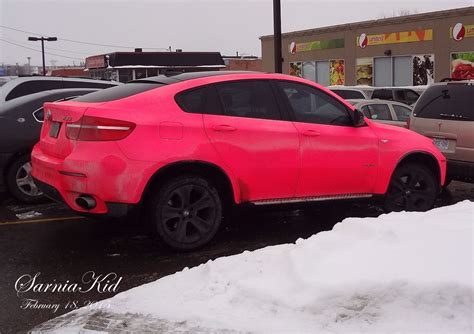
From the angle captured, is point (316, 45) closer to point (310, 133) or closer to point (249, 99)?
point (310, 133)

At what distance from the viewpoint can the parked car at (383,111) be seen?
1119 centimetres

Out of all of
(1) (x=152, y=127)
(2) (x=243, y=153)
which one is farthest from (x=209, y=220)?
(1) (x=152, y=127)

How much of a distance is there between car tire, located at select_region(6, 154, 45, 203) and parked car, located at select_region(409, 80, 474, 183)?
541 centimetres

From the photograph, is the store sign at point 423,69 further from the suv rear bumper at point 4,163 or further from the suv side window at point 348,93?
the suv rear bumper at point 4,163

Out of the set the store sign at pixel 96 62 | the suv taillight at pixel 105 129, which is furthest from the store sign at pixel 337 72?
the suv taillight at pixel 105 129

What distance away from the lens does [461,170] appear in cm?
721

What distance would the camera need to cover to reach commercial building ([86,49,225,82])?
4588 centimetres

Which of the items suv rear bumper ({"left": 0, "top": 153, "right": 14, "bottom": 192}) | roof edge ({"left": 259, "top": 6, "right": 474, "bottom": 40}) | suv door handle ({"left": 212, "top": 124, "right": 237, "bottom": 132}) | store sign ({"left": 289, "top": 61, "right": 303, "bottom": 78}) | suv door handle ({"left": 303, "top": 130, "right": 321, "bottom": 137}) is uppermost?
roof edge ({"left": 259, "top": 6, "right": 474, "bottom": 40})

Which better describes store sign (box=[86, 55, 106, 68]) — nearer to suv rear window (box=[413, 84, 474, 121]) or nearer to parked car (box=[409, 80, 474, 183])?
suv rear window (box=[413, 84, 474, 121])

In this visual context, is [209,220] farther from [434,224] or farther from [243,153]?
[434,224]

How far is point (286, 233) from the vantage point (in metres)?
5.98

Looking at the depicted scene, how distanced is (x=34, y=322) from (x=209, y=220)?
199cm

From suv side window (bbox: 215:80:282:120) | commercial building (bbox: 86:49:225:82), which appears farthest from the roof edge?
suv side window (bbox: 215:80:282:120)

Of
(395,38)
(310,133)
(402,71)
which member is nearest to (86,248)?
(310,133)
